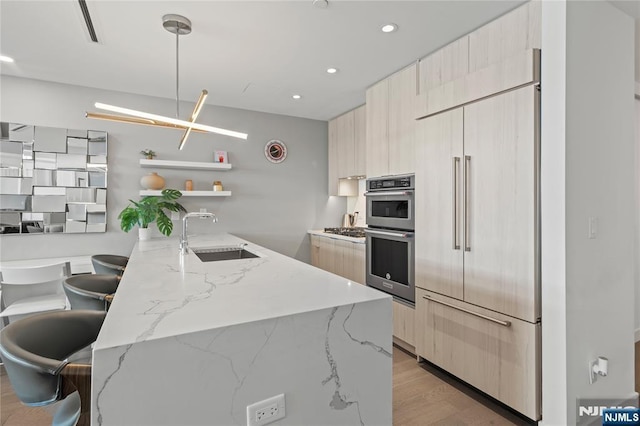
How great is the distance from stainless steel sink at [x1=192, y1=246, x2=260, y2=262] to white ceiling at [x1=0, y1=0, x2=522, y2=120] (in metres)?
1.66

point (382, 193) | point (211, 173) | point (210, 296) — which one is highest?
point (211, 173)

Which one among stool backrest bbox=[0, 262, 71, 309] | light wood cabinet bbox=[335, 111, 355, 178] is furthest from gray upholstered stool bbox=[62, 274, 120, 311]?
light wood cabinet bbox=[335, 111, 355, 178]

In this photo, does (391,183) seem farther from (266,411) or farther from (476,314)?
(266,411)

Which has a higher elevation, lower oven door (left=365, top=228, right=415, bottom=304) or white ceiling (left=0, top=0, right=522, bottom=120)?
white ceiling (left=0, top=0, right=522, bottom=120)

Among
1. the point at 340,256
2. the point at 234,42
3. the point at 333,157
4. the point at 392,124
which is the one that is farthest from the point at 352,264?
the point at 234,42

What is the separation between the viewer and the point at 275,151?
14.9 feet

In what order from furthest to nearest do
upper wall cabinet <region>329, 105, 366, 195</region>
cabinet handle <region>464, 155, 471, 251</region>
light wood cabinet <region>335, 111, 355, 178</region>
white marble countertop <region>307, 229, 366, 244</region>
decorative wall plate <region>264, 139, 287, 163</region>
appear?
1. decorative wall plate <region>264, 139, 287, 163</region>
2. light wood cabinet <region>335, 111, 355, 178</region>
3. upper wall cabinet <region>329, 105, 366, 195</region>
4. white marble countertop <region>307, 229, 366, 244</region>
5. cabinet handle <region>464, 155, 471, 251</region>

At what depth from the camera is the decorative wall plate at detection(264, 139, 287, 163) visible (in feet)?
14.7

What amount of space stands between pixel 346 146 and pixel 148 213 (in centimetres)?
254

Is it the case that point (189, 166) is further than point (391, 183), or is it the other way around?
point (189, 166)

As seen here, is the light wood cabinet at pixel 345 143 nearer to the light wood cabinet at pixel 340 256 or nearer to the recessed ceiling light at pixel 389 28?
the light wood cabinet at pixel 340 256

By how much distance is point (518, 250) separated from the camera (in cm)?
196

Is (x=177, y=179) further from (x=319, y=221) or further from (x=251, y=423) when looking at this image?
(x=251, y=423)

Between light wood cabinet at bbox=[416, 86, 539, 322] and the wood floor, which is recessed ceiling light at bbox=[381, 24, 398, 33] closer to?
light wood cabinet at bbox=[416, 86, 539, 322]
